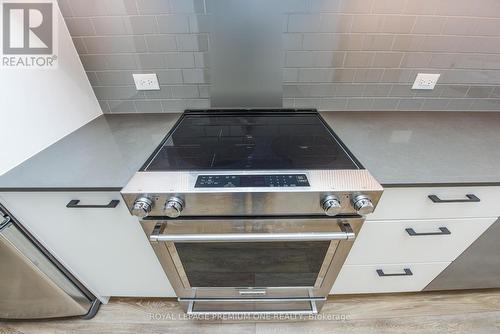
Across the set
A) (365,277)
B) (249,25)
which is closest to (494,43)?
(249,25)

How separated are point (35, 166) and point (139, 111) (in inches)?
22.5

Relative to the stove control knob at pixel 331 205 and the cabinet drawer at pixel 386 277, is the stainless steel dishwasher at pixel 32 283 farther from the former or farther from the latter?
the cabinet drawer at pixel 386 277

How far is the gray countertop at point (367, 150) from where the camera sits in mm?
666

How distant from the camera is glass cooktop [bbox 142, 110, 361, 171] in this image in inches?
27.6

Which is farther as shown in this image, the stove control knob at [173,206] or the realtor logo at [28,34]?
the realtor logo at [28,34]

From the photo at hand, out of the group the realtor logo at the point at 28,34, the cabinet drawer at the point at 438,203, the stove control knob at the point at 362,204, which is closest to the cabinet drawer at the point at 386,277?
the cabinet drawer at the point at 438,203

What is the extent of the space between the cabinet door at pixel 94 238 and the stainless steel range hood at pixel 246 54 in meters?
0.73

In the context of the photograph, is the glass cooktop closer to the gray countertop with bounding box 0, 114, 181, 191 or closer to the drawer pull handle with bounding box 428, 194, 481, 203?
the gray countertop with bounding box 0, 114, 181, 191

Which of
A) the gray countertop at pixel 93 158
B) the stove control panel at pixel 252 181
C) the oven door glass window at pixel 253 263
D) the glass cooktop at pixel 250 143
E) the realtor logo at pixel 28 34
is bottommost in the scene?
the oven door glass window at pixel 253 263

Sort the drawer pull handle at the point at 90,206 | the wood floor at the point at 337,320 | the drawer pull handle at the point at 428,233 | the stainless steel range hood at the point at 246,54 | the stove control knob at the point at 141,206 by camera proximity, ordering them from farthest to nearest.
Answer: the wood floor at the point at 337,320
the stainless steel range hood at the point at 246,54
the drawer pull handle at the point at 428,233
the drawer pull handle at the point at 90,206
the stove control knob at the point at 141,206

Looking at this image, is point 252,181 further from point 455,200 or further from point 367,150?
point 455,200

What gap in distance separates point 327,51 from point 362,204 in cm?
83

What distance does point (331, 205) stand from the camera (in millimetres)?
573

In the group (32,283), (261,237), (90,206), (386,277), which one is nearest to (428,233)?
(386,277)
